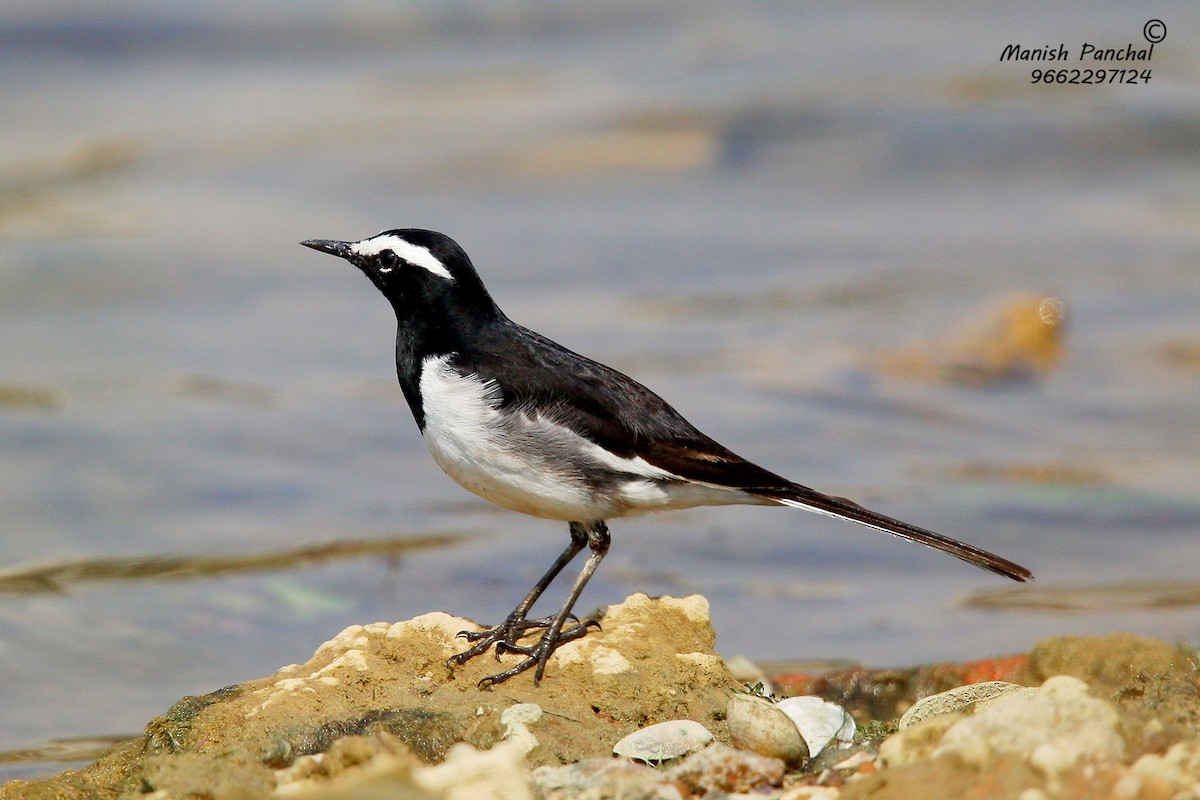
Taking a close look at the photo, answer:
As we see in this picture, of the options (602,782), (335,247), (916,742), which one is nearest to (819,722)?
(916,742)

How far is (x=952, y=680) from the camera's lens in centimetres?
741

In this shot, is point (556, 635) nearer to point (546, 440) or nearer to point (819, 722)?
point (546, 440)

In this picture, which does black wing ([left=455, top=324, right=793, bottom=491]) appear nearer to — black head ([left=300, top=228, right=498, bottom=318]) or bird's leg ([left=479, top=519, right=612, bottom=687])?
black head ([left=300, top=228, right=498, bottom=318])

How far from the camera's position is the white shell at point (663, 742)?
5.24 m

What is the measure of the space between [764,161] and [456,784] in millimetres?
14893

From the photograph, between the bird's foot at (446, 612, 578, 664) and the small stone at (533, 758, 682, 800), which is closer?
the small stone at (533, 758, 682, 800)

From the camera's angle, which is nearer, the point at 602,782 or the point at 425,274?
the point at 602,782

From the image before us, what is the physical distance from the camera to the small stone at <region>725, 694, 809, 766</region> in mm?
5094

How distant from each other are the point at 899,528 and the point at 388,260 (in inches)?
101

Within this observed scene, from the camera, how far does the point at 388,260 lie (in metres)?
6.96

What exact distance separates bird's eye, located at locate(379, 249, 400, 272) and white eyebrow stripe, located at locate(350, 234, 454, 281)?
0.6 inches

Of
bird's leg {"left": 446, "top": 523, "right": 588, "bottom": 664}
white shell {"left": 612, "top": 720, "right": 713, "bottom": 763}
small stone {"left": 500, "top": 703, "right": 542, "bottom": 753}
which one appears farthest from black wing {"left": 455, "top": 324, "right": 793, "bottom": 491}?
white shell {"left": 612, "top": 720, "right": 713, "bottom": 763}

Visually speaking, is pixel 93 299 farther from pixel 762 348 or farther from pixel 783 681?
pixel 783 681

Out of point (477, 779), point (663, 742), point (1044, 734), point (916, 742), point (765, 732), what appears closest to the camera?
point (1044, 734)
